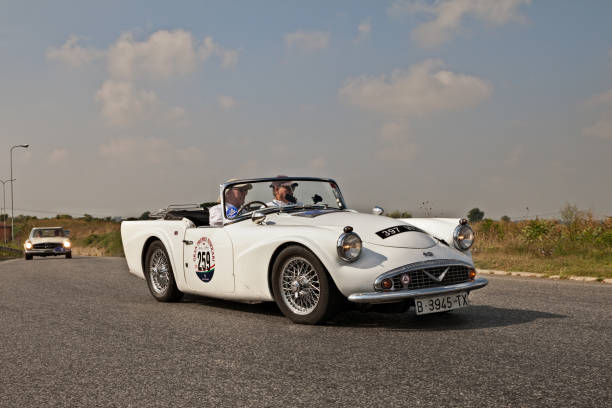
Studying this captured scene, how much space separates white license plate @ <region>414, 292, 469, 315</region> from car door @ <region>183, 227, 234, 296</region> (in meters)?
2.14

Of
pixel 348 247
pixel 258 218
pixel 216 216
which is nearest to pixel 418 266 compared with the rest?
pixel 348 247

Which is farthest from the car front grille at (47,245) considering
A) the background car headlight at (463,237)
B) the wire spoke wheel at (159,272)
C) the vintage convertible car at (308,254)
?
the background car headlight at (463,237)

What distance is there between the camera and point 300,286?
6.24m

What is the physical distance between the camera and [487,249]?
703 inches

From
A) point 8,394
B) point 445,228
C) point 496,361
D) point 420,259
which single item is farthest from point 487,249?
point 8,394

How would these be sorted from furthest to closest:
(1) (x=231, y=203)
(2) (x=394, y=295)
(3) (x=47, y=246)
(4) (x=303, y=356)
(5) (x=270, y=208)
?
(3) (x=47, y=246) → (1) (x=231, y=203) → (5) (x=270, y=208) → (2) (x=394, y=295) → (4) (x=303, y=356)

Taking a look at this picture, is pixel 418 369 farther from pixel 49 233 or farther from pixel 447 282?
pixel 49 233

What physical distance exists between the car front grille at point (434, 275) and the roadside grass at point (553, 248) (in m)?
6.67

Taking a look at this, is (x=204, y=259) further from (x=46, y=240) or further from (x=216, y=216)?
(x=46, y=240)

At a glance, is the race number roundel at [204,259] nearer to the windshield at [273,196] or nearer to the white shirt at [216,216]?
the white shirt at [216,216]

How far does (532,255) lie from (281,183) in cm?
1031

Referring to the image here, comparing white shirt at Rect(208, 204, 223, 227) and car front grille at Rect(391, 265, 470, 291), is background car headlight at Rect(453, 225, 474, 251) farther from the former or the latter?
white shirt at Rect(208, 204, 223, 227)

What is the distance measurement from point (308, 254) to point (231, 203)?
193 cm

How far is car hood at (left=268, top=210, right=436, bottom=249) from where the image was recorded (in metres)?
6.13
